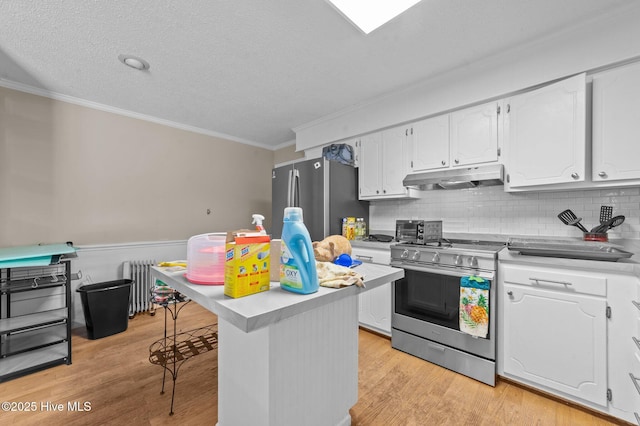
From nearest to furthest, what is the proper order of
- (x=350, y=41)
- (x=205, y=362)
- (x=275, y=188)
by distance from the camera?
1. (x=350, y=41)
2. (x=205, y=362)
3. (x=275, y=188)

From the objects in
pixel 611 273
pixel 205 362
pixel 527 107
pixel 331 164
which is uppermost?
pixel 527 107

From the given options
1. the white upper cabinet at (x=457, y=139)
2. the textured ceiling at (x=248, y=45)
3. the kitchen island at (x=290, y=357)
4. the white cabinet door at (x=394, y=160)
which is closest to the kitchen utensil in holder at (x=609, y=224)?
the white upper cabinet at (x=457, y=139)

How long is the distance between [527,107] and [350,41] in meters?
1.47

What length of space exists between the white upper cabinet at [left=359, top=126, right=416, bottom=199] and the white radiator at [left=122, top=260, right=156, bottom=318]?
9.14ft

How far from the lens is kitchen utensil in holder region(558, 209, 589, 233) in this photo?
2.03m

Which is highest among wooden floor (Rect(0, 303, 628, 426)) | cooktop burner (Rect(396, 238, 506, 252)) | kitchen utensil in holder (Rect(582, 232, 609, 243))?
kitchen utensil in holder (Rect(582, 232, 609, 243))

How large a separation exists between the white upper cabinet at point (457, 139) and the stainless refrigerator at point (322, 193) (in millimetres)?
802

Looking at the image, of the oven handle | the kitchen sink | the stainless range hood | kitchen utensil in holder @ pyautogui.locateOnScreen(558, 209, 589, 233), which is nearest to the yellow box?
the oven handle

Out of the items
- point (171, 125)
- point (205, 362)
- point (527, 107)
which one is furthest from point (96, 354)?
point (527, 107)

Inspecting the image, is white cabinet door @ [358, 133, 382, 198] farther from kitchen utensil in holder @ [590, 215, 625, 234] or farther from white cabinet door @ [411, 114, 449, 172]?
kitchen utensil in holder @ [590, 215, 625, 234]

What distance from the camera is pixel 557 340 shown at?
5.47 feet

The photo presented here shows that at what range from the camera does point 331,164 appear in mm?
2982

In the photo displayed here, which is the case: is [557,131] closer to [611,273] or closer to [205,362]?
[611,273]

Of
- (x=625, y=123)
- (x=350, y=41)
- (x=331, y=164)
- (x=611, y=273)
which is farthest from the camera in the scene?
(x=331, y=164)
